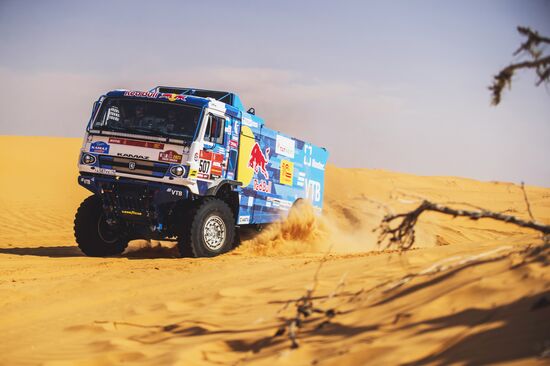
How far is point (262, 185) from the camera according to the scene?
11547 mm

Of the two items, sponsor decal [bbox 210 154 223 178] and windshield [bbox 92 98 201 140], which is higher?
windshield [bbox 92 98 201 140]

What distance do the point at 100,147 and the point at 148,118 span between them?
2.96ft

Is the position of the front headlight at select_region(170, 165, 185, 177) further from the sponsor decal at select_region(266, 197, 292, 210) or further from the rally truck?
the sponsor decal at select_region(266, 197, 292, 210)

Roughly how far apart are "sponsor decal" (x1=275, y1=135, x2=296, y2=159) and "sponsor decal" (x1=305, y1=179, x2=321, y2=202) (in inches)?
39.8

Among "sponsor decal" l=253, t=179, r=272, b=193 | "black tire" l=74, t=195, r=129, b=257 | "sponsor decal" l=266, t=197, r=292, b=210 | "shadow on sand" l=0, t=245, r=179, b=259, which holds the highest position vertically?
"sponsor decal" l=253, t=179, r=272, b=193

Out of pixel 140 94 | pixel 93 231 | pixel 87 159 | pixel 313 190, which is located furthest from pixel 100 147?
pixel 313 190

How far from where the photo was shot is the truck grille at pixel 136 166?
9641 mm

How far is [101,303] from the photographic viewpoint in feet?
20.9

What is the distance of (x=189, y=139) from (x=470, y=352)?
705cm

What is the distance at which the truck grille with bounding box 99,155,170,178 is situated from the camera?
31.6 feet

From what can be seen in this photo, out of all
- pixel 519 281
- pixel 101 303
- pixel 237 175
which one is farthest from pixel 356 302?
pixel 237 175

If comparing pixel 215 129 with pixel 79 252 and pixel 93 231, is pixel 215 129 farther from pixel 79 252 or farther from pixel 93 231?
pixel 79 252

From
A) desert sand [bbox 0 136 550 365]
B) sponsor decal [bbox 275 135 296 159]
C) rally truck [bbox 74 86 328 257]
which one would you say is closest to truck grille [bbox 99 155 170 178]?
rally truck [bbox 74 86 328 257]

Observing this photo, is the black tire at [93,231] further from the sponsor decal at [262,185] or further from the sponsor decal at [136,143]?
the sponsor decal at [262,185]
